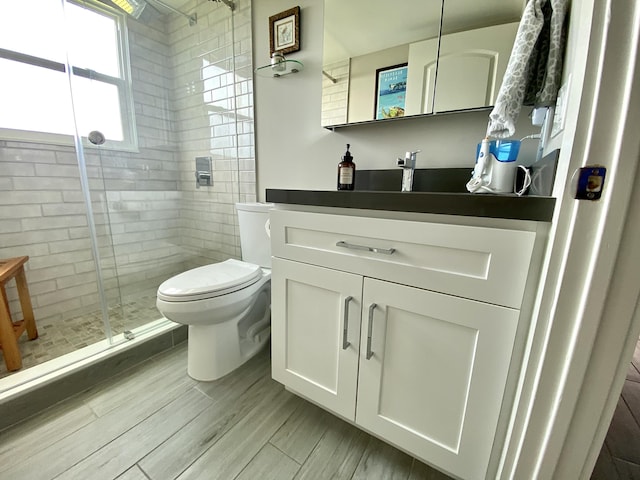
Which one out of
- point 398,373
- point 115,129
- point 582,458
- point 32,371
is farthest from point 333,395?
point 115,129

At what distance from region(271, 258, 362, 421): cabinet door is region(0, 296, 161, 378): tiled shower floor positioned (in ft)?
3.41

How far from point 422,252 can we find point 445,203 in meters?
0.14

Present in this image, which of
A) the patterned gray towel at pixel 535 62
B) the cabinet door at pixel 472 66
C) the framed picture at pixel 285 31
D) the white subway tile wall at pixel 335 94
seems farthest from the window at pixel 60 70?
the patterned gray towel at pixel 535 62

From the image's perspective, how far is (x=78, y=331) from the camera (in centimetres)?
155

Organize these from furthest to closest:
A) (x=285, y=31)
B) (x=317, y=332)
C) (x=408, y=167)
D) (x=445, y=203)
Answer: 1. (x=285, y=31)
2. (x=408, y=167)
3. (x=317, y=332)
4. (x=445, y=203)

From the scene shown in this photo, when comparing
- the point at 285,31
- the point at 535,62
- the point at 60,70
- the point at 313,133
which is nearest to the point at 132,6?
the point at 60,70

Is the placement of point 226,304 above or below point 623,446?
above

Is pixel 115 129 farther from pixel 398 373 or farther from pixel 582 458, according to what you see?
pixel 582 458

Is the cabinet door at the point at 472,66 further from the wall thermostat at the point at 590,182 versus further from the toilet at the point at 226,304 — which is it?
the toilet at the point at 226,304

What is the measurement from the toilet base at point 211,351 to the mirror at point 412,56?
1169mm

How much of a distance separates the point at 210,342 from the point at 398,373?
0.90 m

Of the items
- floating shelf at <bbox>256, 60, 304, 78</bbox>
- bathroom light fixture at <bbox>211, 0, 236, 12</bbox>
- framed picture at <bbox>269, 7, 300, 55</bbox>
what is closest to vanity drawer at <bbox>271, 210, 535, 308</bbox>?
floating shelf at <bbox>256, 60, 304, 78</bbox>

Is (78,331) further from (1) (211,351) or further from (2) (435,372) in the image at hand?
(2) (435,372)

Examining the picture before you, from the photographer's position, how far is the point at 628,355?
1.44ft
